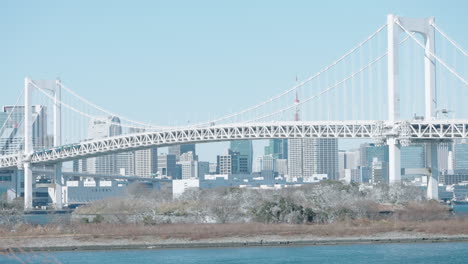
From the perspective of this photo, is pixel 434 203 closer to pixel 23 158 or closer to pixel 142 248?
pixel 142 248

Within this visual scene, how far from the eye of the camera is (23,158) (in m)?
74.7

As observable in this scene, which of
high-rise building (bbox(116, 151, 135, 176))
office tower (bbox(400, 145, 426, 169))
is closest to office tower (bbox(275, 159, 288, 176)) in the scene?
office tower (bbox(400, 145, 426, 169))

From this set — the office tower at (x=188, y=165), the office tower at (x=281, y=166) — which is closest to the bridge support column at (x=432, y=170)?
the office tower at (x=188, y=165)

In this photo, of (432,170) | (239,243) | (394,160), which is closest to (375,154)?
(432,170)

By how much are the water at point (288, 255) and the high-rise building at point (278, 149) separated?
15231 cm

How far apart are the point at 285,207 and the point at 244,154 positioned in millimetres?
133814

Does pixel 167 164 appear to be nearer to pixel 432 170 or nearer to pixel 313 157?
pixel 313 157

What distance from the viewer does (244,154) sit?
583 ft

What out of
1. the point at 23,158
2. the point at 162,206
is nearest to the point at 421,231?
the point at 162,206

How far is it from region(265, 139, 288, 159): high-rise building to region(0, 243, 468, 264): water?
15231 cm

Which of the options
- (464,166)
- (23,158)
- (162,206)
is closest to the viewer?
(162,206)

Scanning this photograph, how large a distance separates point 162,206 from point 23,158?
15.7 m

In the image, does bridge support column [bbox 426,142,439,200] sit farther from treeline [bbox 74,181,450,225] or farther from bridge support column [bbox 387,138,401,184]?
bridge support column [bbox 387,138,401,184]

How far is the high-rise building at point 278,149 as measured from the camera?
190913 mm
